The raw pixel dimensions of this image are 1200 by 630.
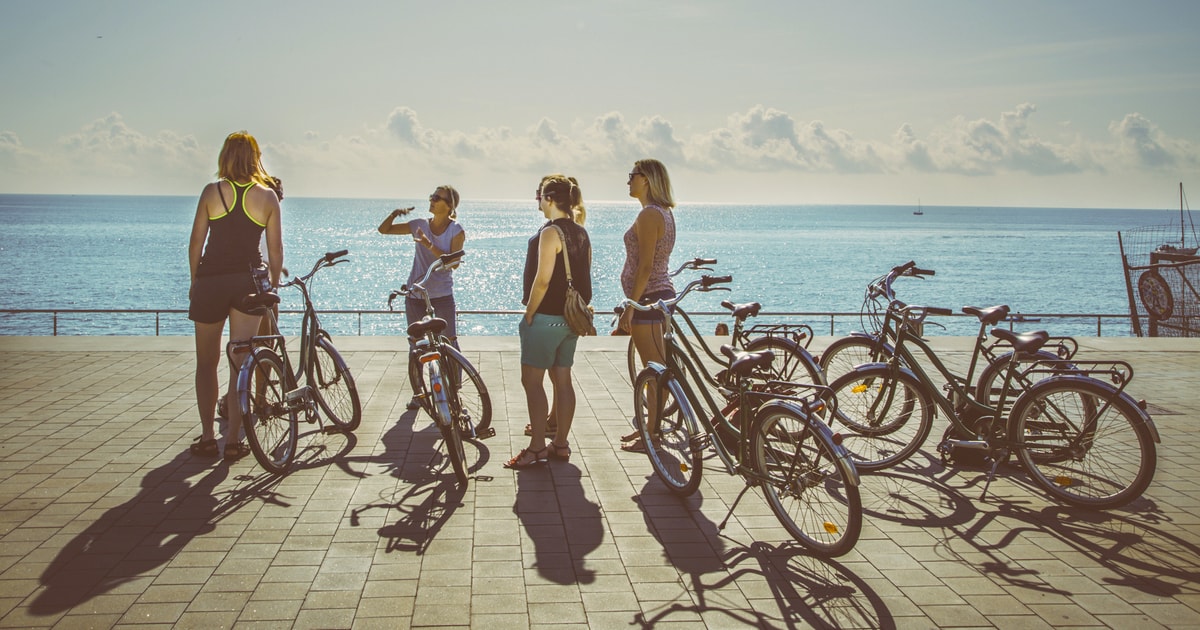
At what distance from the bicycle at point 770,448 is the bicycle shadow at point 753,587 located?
17 cm

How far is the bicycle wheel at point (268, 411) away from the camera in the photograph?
5652 millimetres

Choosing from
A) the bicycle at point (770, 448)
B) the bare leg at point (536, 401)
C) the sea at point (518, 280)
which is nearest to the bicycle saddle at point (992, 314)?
the bicycle at point (770, 448)

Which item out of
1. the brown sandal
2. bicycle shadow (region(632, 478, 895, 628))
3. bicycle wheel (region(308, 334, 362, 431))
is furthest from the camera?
bicycle wheel (region(308, 334, 362, 431))

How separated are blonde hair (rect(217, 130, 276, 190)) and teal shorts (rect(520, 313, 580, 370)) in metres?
1.92

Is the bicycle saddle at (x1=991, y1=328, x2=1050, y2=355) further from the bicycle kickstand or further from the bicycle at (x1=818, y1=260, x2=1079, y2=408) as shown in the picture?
the bicycle kickstand

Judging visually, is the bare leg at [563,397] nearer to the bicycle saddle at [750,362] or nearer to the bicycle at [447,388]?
the bicycle at [447,388]

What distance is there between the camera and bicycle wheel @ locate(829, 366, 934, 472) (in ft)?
19.4

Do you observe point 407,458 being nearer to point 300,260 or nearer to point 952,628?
point 952,628

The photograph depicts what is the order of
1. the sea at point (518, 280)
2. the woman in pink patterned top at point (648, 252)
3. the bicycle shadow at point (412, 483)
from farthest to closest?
the sea at point (518, 280) → the woman in pink patterned top at point (648, 252) → the bicycle shadow at point (412, 483)

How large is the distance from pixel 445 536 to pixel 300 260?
8007 centimetres

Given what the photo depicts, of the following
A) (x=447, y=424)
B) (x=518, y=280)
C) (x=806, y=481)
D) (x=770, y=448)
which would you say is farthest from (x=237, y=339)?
(x=518, y=280)

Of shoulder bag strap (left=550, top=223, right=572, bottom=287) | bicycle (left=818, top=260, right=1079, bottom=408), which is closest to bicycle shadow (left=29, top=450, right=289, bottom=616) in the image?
shoulder bag strap (left=550, top=223, right=572, bottom=287)

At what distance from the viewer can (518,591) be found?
4090mm

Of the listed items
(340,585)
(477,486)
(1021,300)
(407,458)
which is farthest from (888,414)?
(1021,300)
